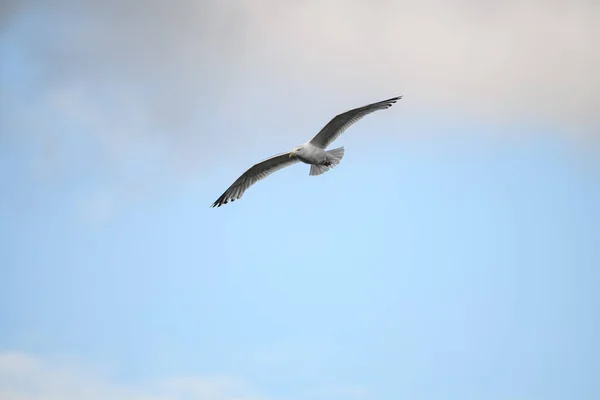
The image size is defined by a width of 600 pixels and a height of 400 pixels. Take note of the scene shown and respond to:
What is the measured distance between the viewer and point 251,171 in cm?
2794

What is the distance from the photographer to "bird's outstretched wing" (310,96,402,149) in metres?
25.8

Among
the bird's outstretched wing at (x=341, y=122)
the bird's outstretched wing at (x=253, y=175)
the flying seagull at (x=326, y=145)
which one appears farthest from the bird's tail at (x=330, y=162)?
the bird's outstretched wing at (x=253, y=175)

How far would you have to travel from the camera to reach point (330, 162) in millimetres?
26375

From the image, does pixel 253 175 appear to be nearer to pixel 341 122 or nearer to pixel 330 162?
pixel 330 162

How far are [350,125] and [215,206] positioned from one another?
18.2 feet

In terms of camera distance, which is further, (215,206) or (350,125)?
(215,206)

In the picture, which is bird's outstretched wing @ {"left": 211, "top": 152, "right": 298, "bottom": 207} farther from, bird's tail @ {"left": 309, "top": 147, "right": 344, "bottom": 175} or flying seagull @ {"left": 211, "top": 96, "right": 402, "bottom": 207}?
bird's tail @ {"left": 309, "top": 147, "right": 344, "bottom": 175}

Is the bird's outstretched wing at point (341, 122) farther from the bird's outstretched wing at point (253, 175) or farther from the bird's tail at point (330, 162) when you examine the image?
the bird's outstretched wing at point (253, 175)

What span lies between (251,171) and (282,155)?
1548 mm

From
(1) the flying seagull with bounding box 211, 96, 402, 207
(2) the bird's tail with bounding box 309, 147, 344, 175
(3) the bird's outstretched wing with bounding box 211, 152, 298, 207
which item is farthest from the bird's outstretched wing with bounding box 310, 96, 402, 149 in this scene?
(3) the bird's outstretched wing with bounding box 211, 152, 298, 207

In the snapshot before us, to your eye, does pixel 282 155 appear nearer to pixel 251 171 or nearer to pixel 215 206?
pixel 251 171

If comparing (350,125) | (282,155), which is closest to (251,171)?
(282,155)

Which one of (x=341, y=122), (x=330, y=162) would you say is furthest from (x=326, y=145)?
(x=341, y=122)

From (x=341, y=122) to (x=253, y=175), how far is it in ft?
12.5
